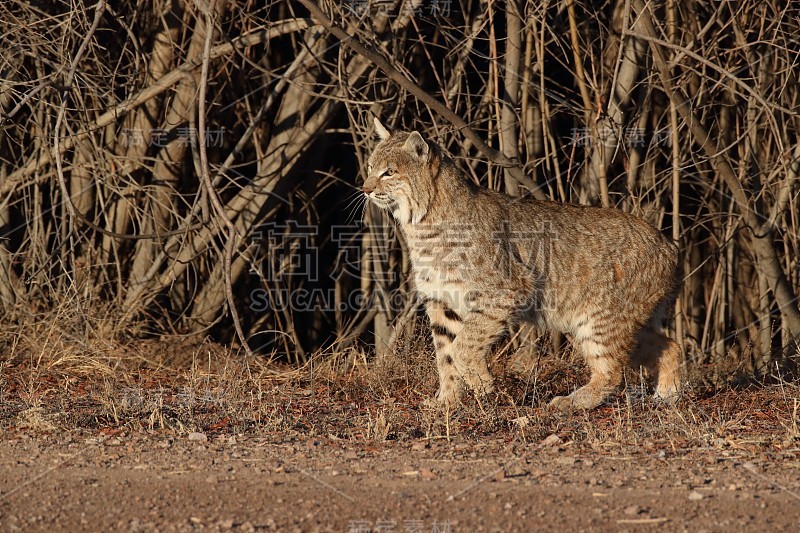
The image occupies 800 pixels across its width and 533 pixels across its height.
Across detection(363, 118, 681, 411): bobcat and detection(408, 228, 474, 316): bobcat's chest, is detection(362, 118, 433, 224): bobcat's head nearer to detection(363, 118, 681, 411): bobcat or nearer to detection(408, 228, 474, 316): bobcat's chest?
detection(363, 118, 681, 411): bobcat

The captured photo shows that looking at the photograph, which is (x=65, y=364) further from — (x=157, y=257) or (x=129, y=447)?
(x=129, y=447)

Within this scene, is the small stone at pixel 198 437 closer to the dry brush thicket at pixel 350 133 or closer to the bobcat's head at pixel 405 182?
the bobcat's head at pixel 405 182

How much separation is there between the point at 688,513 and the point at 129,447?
2466 mm

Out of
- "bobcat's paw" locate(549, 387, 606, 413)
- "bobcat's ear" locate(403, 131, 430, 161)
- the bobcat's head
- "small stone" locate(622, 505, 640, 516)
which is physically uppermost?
"bobcat's ear" locate(403, 131, 430, 161)

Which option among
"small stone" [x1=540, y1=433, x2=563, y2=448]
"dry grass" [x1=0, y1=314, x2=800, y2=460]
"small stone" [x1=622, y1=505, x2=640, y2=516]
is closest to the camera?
"small stone" [x1=622, y1=505, x2=640, y2=516]

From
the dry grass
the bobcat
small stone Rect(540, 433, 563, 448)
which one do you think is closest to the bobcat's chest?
the bobcat

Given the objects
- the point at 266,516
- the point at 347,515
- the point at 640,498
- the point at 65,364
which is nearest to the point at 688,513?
the point at 640,498

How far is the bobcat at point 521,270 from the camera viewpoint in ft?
18.7

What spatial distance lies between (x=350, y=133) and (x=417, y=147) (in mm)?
1881

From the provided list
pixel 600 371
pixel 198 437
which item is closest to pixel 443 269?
pixel 600 371

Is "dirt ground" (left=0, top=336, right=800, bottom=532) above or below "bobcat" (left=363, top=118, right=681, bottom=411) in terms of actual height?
below

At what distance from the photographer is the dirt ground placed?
3342 mm

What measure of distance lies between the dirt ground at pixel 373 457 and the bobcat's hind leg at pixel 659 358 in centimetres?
17

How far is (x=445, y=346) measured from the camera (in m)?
5.89
